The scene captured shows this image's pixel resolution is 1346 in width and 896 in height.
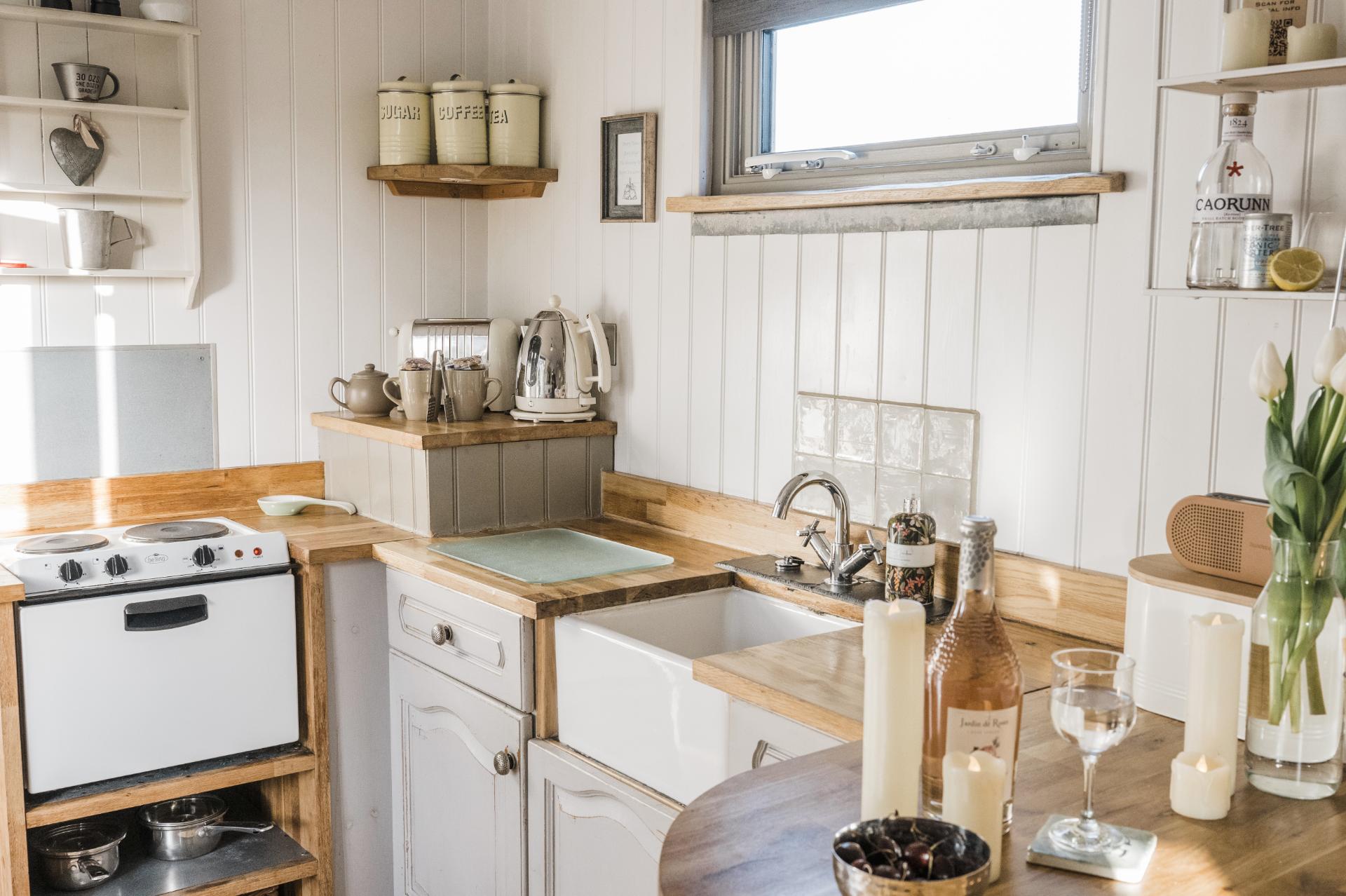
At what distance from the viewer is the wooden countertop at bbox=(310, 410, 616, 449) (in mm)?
2717

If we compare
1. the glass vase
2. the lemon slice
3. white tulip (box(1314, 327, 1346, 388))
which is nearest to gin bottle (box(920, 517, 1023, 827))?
the glass vase

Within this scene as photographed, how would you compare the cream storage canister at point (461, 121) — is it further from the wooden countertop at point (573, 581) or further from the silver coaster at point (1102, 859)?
the silver coaster at point (1102, 859)

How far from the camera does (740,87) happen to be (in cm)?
265

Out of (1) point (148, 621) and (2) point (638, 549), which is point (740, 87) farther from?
(1) point (148, 621)

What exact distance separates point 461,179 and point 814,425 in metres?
1.21

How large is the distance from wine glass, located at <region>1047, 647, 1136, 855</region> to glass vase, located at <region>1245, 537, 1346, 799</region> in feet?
0.83

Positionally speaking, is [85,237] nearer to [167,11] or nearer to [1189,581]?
[167,11]

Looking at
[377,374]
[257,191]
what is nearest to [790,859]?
[377,374]

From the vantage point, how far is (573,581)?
2.32m

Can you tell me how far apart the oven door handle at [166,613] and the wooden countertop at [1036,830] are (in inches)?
63.4

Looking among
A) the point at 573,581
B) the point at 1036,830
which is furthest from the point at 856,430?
the point at 1036,830

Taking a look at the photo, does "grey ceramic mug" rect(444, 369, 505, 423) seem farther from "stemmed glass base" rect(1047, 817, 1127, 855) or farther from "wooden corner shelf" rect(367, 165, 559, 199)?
"stemmed glass base" rect(1047, 817, 1127, 855)

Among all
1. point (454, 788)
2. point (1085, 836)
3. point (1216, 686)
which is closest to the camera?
point (1085, 836)

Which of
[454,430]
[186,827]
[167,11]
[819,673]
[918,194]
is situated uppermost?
[167,11]
